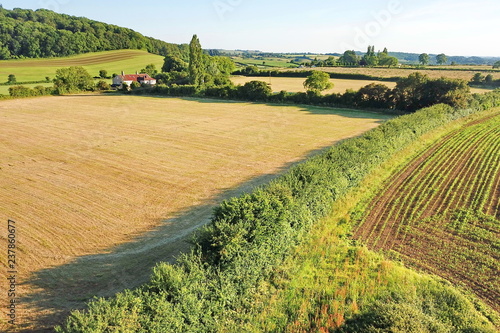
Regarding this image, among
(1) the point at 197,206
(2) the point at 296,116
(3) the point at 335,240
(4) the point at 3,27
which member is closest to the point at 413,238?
(3) the point at 335,240

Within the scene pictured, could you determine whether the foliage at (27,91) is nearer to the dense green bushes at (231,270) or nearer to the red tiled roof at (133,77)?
the red tiled roof at (133,77)

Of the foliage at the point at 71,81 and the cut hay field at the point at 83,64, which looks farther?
the cut hay field at the point at 83,64

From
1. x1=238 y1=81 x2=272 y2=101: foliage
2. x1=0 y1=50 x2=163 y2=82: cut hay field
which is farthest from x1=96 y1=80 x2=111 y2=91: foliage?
x1=238 y1=81 x2=272 y2=101: foliage

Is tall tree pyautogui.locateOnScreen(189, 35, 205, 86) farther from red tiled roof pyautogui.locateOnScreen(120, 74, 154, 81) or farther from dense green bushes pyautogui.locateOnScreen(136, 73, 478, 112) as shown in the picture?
red tiled roof pyautogui.locateOnScreen(120, 74, 154, 81)

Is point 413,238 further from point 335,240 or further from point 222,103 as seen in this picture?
point 222,103

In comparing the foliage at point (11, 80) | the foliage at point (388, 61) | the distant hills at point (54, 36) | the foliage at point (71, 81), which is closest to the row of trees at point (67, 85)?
the foliage at point (71, 81)

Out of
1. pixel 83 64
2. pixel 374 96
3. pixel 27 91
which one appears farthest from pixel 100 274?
pixel 83 64

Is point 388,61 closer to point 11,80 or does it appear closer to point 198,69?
point 198,69
